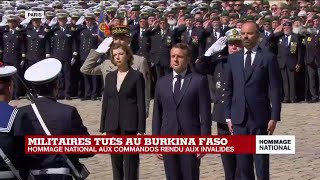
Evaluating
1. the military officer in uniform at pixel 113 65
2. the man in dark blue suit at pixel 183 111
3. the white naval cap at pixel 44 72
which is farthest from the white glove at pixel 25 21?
the white naval cap at pixel 44 72

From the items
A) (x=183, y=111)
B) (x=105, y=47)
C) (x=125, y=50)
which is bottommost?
(x=183, y=111)

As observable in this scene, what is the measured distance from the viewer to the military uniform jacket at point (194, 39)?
81.9ft

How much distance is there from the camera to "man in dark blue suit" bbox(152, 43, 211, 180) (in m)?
10.8

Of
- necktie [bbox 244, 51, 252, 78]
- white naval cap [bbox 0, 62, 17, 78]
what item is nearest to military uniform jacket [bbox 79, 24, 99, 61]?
necktie [bbox 244, 51, 252, 78]

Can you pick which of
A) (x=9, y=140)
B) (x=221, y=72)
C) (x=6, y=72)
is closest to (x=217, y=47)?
(x=221, y=72)

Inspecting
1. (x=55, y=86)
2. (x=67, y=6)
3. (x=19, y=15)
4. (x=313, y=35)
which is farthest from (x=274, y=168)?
(x=67, y=6)

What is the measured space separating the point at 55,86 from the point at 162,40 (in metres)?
16.7

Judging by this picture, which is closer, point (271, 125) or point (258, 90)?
point (271, 125)

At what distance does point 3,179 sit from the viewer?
8102 millimetres

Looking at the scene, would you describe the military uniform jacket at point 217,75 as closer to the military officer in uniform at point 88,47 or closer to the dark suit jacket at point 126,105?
the dark suit jacket at point 126,105

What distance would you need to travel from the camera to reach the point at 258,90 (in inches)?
A: 446

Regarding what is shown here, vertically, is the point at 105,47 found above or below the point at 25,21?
above

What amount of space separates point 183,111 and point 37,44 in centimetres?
1615

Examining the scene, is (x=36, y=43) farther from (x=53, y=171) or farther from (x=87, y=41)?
(x=53, y=171)
